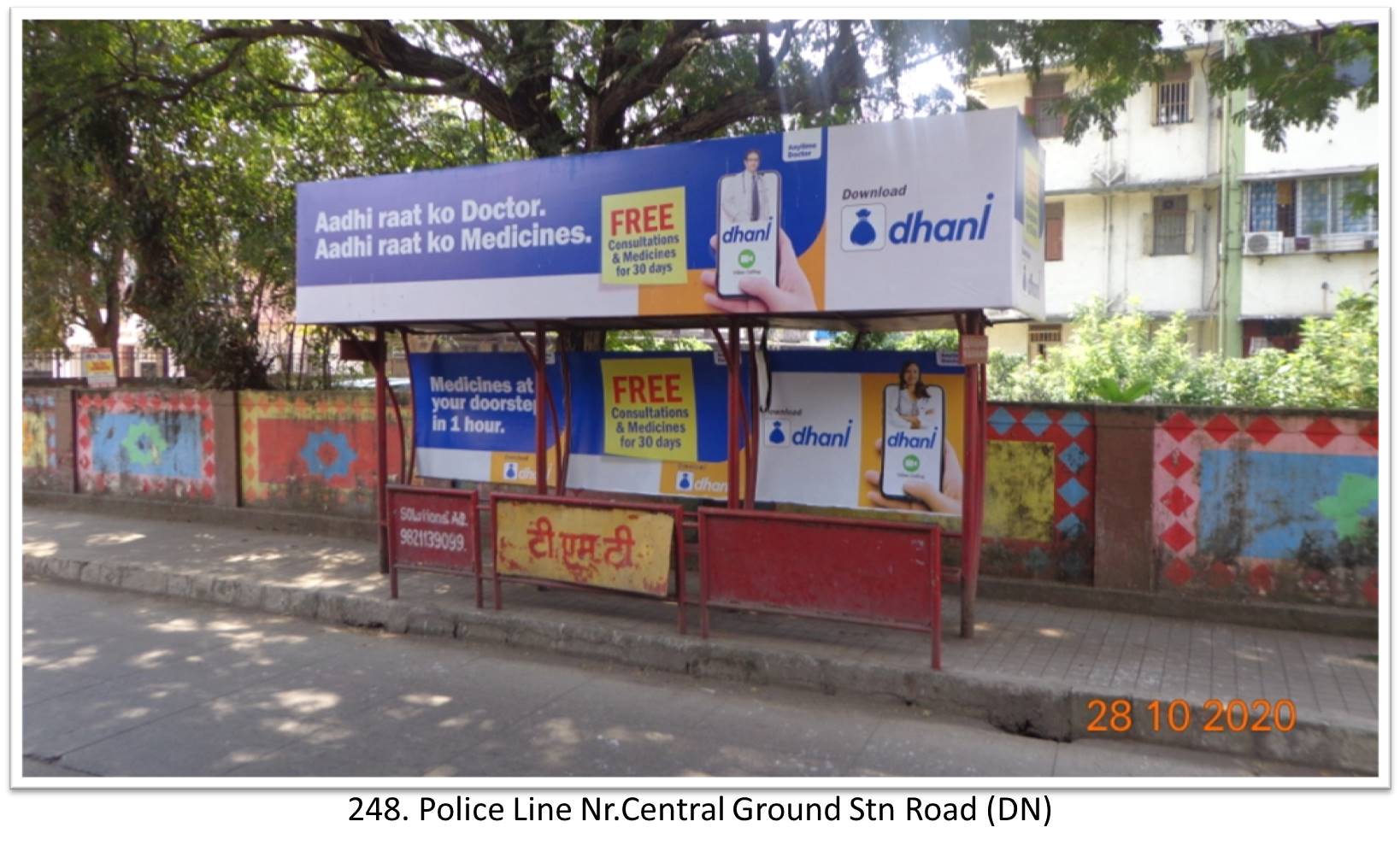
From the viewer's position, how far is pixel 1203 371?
34.1 feet

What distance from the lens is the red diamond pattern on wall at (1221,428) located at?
7000mm

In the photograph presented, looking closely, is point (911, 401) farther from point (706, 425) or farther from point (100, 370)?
point (100, 370)

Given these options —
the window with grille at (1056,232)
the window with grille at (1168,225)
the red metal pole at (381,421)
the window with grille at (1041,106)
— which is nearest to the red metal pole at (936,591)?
the red metal pole at (381,421)

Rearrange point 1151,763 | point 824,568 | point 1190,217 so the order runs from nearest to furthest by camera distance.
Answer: point 1151,763 < point 824,568 < point 1190,217

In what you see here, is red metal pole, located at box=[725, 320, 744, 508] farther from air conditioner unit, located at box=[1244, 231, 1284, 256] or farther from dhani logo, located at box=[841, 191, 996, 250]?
air conditioner unit, located at box=[1244, 231, 1284, 256]

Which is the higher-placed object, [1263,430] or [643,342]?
[643,342]

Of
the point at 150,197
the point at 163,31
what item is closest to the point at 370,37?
the point at 163,31

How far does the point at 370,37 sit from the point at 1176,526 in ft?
28.7

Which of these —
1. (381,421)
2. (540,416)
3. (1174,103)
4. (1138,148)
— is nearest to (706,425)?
(540,416)

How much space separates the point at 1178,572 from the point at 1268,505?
756mm

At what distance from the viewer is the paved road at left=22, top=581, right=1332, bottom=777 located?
487cm

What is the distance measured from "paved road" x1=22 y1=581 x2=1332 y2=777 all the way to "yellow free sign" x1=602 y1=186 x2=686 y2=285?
2.62m

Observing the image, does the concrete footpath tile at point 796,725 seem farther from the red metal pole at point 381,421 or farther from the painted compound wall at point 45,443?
the painted compound wall at point 45,443

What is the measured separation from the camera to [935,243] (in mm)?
5781
